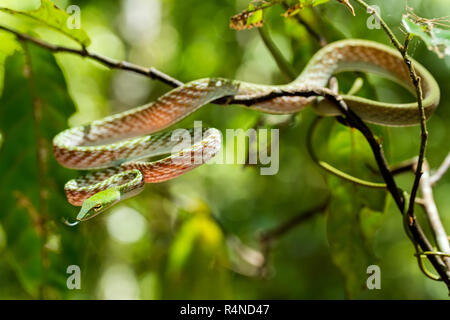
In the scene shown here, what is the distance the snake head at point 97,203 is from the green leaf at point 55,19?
0.65m

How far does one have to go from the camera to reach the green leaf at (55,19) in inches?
68.2

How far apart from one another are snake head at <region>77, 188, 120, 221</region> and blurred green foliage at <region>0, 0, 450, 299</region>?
68cm

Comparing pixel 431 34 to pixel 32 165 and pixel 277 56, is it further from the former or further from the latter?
pixel 32 165

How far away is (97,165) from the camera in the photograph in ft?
6.16

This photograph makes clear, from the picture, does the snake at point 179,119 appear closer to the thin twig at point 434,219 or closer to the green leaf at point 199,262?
the thin twig at point 434,219

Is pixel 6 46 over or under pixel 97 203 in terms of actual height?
over

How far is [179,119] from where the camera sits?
1.96m

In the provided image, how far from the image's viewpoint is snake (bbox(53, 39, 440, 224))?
5.23 ft

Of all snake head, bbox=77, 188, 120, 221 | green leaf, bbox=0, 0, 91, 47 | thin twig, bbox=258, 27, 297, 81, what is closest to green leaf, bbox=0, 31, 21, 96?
green leaf, bbox=0, 0, 91, 47

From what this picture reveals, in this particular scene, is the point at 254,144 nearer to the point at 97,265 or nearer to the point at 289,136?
the point at 289,136

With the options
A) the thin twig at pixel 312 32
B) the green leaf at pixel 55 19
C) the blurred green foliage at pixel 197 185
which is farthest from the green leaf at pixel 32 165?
the thin twig at pixel 312 32

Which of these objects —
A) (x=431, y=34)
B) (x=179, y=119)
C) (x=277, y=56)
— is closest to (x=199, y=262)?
(x=179, y=119)

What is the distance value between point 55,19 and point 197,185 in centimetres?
304
